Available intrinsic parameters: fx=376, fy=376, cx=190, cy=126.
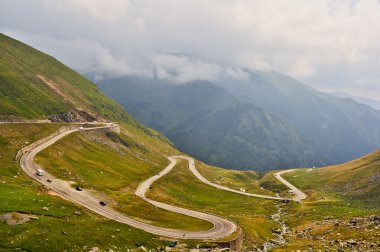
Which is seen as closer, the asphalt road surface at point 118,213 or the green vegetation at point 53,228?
the green vegetation at point 53,228

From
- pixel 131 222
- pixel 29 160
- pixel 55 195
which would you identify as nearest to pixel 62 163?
pixel 29 160

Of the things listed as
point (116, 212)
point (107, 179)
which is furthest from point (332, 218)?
point (107, 179)

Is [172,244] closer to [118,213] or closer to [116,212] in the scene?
[118,213]

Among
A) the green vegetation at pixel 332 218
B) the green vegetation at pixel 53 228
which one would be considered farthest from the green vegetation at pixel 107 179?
the green vegetation at pixel 332 218

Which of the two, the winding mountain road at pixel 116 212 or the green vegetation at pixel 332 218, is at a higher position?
the green vegetation at pixel 332 218

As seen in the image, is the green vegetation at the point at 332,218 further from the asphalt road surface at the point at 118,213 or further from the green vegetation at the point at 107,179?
the green vegetation at the point at 107,179

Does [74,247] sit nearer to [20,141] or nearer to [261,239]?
[261,239]

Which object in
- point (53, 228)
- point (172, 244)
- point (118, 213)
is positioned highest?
point (118, 213)

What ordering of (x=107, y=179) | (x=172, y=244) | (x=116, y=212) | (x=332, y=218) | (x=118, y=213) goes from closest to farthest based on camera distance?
(x=172, y=244)
(x=118, y=213)
(x=116, y=212)
(x=332, y=218)
(x=107, y=179)

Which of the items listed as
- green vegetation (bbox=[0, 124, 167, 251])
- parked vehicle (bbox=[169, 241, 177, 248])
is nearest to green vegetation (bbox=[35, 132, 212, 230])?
parked vehicle (bbox=[169, 241, 177, 248])

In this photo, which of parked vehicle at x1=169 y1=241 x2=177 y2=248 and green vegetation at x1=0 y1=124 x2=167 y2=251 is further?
parked vehicle at x1=169 y1=241 x2=177 y2=248

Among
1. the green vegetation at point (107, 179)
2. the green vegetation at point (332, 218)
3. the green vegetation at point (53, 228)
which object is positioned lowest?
the green vegetation at point (53, 228)

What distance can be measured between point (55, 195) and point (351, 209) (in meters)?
130

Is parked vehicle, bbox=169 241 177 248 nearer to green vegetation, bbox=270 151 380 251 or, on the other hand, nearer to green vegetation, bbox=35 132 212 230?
green vegetation, bbox=35 132 212 230
